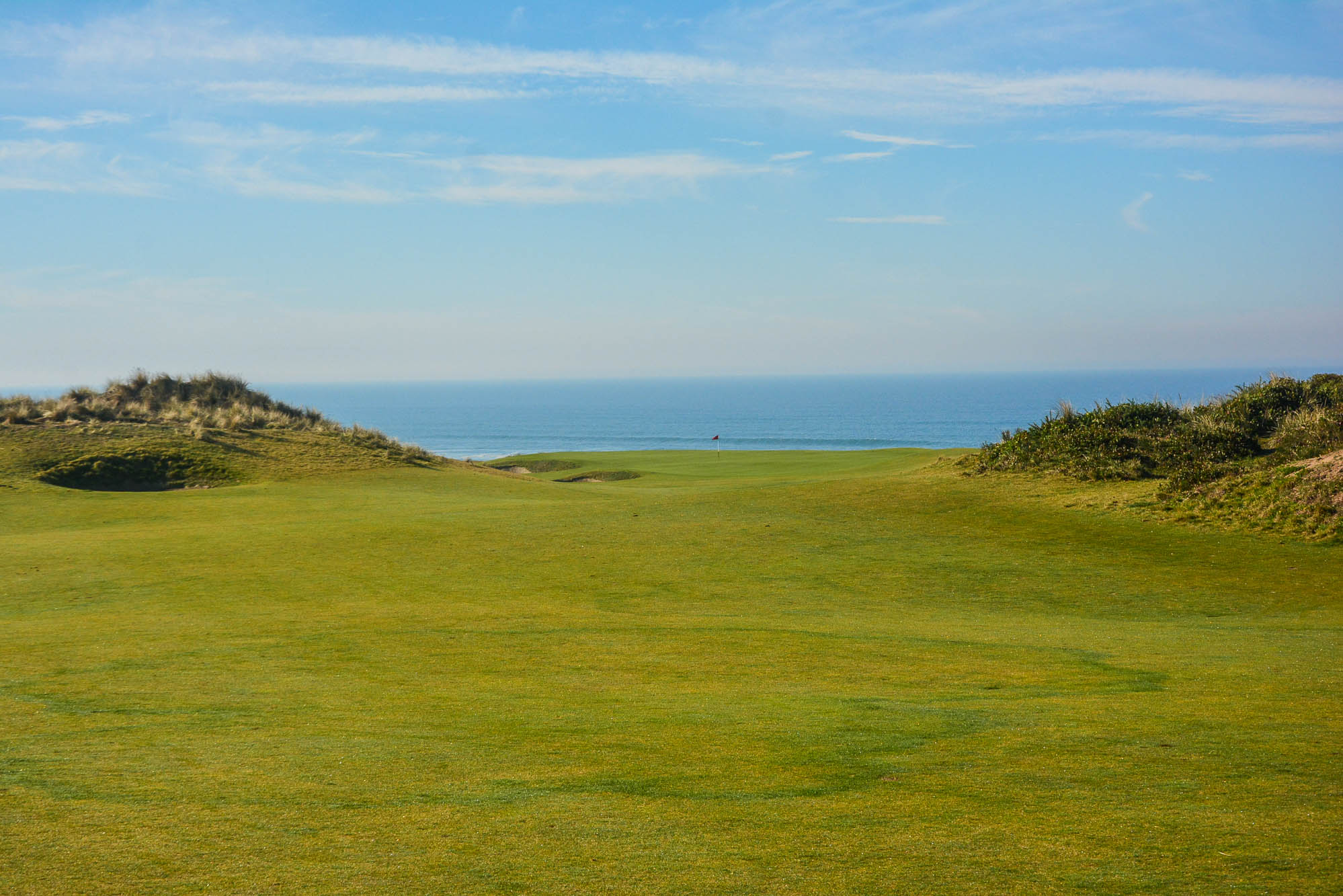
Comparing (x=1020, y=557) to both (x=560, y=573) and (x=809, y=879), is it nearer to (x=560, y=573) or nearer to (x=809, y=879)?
(x=560, y=573)

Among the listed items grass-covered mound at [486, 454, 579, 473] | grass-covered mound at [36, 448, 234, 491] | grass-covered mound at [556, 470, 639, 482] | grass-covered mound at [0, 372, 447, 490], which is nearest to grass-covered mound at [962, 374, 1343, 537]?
grass-covered mound at [556, 470, 639, 482]

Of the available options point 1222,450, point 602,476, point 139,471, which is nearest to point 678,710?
point 1222,450

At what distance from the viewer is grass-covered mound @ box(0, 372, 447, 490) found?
115 ft

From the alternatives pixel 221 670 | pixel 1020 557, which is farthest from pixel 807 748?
pixel 1020 557

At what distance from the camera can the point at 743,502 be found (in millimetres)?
25531

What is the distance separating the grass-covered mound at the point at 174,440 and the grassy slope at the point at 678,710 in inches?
578

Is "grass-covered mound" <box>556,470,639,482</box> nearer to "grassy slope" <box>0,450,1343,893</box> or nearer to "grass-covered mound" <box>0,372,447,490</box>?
"grass-covered mound" <box>0,372,447,490</box>

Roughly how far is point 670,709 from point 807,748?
175cm

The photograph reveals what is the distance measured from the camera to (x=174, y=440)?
38.9 m

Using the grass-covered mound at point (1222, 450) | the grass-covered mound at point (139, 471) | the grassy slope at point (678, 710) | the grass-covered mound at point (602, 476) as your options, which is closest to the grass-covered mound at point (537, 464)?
the grass-covered mound at point (602, 476)

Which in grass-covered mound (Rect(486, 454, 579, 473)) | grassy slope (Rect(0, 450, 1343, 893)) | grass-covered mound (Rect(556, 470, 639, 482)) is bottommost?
grassy slope (Rect(0, 450, 1343, 893))

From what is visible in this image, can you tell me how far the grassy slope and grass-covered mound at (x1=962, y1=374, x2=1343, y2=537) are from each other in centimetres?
173

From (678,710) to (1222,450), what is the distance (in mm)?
21473

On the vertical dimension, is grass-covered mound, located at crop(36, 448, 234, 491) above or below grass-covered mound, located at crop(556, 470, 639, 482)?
above
